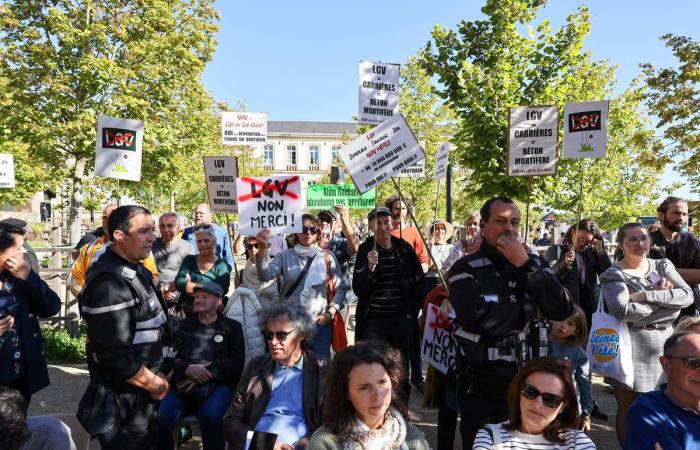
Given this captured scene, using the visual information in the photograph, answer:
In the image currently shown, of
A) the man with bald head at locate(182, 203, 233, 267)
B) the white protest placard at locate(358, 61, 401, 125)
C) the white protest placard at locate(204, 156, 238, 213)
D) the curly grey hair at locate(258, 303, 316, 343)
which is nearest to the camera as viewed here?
the curly grey hair at locate(258, 303, 316, 343)

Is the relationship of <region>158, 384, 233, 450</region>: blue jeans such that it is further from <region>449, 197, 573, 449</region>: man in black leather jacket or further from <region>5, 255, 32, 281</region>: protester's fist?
<region>449, 197, 573, 449</region>: man in black leather jacket

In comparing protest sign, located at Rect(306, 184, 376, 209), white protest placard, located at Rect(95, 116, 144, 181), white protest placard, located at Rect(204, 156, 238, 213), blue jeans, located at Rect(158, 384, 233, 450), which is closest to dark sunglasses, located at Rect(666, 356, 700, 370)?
blue jeans, located at Rect(158, 384, 233, 450)

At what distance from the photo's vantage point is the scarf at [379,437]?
2.82 meters

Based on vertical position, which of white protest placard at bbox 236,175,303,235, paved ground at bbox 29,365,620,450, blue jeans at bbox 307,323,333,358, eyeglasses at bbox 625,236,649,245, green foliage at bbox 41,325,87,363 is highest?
white protest placard at bbox 236,175,303,235

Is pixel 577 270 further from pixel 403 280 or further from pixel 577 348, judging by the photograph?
pixel 403 280

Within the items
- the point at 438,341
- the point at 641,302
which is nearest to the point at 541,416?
the point at 438,341

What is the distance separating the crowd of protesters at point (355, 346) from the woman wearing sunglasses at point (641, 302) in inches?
0.5

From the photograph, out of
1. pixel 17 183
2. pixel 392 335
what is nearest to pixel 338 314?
pixel 392 335

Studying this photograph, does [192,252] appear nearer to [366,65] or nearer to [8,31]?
[366,65]

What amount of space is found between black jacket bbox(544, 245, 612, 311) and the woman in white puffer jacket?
277 cm

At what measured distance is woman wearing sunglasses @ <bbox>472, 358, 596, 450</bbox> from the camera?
8.97 ft

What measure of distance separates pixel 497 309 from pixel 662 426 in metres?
0.89

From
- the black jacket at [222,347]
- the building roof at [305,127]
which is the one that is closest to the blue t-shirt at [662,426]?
the black jacket at [222,347]

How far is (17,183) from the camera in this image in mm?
27188
